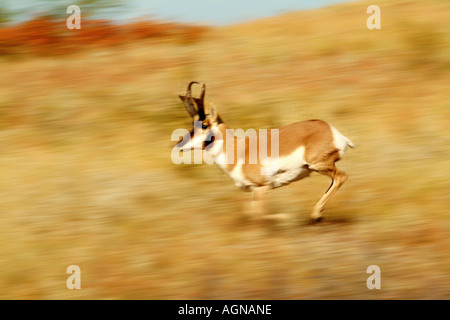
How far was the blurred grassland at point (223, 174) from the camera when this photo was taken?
27.8 ft

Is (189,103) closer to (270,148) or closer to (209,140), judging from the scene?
(209,140)

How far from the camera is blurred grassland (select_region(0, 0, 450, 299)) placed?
848 cm

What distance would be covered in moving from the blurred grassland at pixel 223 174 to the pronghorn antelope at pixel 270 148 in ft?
2.11

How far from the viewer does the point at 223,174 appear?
11.3 meters

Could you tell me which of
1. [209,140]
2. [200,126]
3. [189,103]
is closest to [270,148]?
[209,140]

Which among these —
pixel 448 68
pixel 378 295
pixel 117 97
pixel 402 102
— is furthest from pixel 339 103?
pixel 378 295

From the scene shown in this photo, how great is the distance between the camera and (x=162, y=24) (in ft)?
59.3

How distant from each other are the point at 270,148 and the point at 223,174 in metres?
2.60

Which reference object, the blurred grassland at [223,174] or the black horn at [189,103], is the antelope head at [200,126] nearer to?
the black horn at [189,103]

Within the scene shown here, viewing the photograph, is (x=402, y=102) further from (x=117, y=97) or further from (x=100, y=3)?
(x=100, y=3)

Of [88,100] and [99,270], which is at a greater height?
[88,100]

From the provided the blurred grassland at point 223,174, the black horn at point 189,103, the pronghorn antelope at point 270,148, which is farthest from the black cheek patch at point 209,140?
the blurred grassland at point 223,174

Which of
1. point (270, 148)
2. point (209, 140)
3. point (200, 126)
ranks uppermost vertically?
point (200, 126)

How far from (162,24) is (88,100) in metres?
4.44
